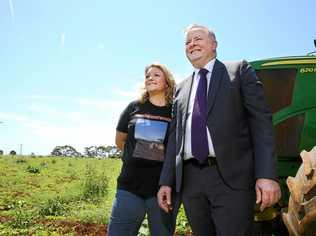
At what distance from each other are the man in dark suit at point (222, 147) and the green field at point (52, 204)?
13.6 ft

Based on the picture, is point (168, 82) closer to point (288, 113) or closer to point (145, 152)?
point (145, 152)

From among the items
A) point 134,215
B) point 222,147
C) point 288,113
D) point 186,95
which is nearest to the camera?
point 222,147

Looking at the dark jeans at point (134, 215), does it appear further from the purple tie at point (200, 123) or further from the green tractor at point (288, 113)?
the green tractor at point (288, 113)

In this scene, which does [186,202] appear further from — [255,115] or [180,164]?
[255,115]

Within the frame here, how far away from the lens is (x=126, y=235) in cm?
437

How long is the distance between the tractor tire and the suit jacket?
1.64 ft

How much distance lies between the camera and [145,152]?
4.36m

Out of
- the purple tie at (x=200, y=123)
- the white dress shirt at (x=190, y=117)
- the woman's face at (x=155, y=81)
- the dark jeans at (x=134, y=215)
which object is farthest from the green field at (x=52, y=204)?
the purple tie at (x=200, y=123)

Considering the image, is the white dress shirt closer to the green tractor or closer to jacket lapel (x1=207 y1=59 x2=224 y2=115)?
jacket lapel (x1=207 y1=59 x2=224 y2=115)

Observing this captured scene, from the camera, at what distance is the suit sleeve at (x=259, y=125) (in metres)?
3.23

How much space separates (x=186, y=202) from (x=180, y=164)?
0.86 feet

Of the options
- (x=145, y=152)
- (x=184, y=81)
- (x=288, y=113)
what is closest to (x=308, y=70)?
(x=288, y=113)

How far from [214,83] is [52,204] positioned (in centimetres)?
954

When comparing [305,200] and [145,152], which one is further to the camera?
[145,152]
